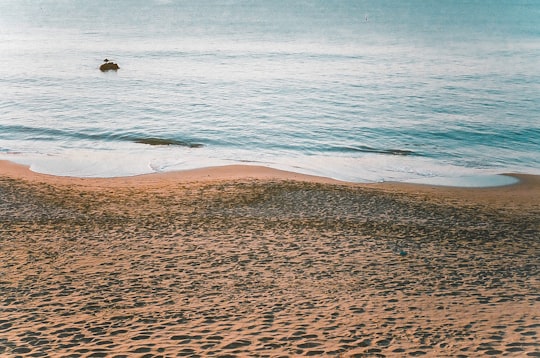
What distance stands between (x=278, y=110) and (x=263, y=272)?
1056 inches

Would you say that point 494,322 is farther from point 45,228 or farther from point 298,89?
point 298,89

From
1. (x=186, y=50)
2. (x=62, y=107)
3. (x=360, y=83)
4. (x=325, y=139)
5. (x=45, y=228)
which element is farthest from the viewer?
(x=186, y=50)

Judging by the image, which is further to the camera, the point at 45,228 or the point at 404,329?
the point at 45,228

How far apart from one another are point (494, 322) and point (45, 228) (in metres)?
9.77

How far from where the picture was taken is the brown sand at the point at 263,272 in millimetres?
9359

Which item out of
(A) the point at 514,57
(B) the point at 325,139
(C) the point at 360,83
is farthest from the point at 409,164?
(A) the point at 514,57

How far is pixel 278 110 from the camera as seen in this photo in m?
38.2

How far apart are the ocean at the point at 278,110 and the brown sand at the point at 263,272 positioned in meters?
5.62

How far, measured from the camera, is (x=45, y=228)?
575 inches

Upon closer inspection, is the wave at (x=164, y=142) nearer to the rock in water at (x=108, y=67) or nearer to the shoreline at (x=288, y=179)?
the shoreline at (x=288, y=179)

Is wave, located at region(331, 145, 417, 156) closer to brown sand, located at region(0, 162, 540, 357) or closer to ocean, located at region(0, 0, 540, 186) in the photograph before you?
ocean, located at region(0, 0, 540, 186)

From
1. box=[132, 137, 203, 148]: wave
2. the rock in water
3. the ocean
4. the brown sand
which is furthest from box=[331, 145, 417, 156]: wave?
the rock in water

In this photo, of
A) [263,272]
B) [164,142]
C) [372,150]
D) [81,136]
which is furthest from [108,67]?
[263,272]

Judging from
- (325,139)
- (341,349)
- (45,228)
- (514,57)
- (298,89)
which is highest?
(514,57)
